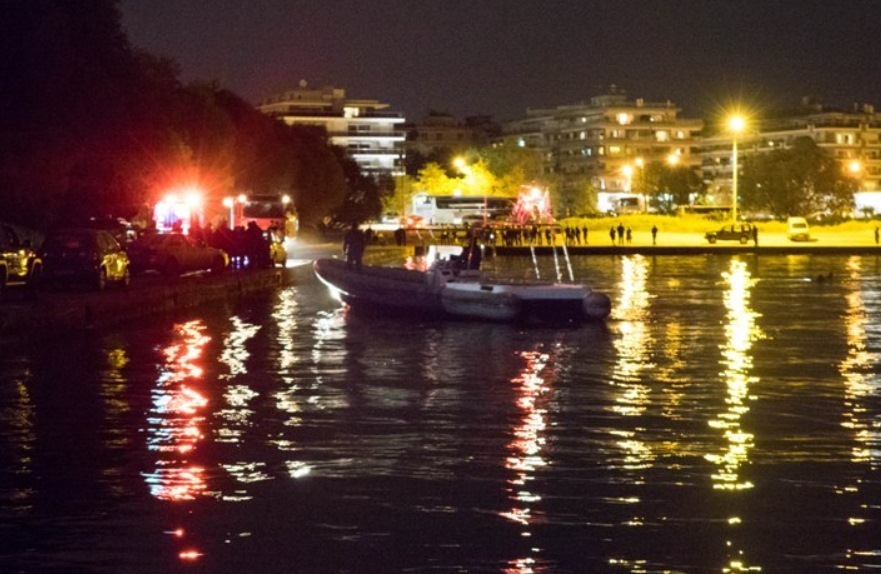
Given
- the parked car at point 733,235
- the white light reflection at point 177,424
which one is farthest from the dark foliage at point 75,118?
the parked car at point 733,235

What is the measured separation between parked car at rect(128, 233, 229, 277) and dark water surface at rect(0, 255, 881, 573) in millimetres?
13488

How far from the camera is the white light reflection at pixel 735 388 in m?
14.0

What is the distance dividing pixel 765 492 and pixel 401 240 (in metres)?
80.6

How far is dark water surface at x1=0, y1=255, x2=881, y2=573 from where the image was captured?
1088 cm

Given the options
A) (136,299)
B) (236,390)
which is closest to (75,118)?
(136,299)

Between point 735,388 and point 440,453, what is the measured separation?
7321 millimetres

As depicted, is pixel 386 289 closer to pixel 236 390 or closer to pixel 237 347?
pixel 237 347

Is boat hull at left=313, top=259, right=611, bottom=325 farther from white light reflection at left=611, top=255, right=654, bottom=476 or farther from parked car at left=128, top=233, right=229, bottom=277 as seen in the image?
parked car at left=128, top=233, right=229, bottom=277

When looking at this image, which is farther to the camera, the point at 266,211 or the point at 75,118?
the point at 266,211

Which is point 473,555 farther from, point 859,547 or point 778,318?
point 778,318

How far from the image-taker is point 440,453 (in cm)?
1506

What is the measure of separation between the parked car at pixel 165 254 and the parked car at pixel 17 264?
9.85 metres

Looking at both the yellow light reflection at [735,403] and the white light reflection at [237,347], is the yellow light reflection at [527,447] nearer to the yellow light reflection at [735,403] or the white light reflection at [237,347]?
the yellow light reflection at [735,403]

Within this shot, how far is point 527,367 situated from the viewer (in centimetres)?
2414
